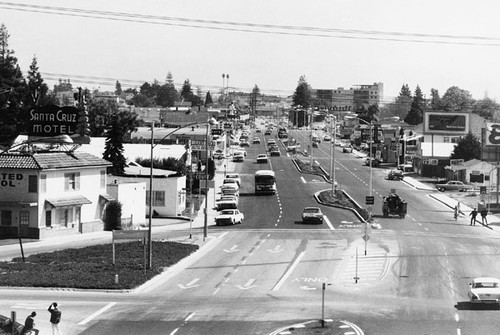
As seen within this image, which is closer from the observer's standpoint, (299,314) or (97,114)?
(299,314)

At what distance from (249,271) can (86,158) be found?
85.7ft

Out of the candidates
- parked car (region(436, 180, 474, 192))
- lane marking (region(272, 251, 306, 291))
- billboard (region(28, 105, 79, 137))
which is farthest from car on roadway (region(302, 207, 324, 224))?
parked car (region(436, 180, 474, 192))

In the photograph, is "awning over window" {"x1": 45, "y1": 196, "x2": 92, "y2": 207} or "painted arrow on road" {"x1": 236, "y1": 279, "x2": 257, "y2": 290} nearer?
"painted arrow on road" {"x1": 236, "y1": 279, "x2": 257, "y2": 290}

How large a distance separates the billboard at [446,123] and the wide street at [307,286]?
72216mm

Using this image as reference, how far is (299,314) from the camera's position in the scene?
36.4 meters

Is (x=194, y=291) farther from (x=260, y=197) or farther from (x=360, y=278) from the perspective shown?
(x=260, y=197)

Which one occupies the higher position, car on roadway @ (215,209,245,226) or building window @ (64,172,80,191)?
building window @ (64,172,80,191)

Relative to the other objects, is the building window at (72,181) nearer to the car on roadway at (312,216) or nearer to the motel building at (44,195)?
the motel building at (44,195)

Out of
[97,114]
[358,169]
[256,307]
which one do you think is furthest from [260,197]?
[97,114]

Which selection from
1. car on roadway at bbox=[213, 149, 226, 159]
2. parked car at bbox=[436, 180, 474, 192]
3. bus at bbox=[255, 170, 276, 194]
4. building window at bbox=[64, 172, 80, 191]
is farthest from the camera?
car on roadway at bbox=[213, 149, 226, 159]

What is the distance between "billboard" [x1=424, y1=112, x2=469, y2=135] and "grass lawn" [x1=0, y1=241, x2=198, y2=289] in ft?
322

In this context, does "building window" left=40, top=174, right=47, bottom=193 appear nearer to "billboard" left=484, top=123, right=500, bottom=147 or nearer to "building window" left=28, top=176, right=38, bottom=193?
"building window" left=28, top=176, right=38, bottom=193

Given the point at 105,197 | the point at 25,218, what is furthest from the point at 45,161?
the point at 105,197

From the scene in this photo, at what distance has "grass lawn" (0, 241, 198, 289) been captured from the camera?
4353 cm
